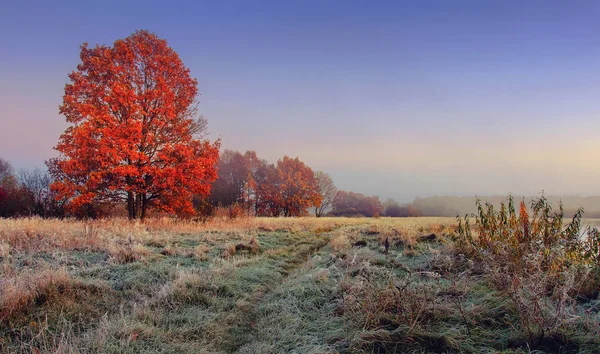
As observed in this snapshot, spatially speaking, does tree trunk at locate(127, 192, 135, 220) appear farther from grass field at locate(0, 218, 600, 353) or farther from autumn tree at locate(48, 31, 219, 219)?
grass field at locate(0, 218, 600, 353)

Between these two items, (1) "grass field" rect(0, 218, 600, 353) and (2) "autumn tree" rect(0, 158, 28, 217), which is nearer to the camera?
(1) "grass field" rect(0, 218, 600, 353)

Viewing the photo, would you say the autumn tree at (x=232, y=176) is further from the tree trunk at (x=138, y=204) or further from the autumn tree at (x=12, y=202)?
the tree trunk at (x=138, y=204)

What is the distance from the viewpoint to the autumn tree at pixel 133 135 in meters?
15.2

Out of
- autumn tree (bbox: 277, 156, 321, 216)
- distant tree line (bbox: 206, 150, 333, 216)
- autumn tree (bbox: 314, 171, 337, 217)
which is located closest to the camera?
distant tree line (bbox: 206, 150, 333, 216)

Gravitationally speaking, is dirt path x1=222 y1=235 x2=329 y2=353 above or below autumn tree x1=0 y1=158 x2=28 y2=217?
below

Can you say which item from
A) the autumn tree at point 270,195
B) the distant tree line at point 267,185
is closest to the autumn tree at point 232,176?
the distant tree line at point 267,185

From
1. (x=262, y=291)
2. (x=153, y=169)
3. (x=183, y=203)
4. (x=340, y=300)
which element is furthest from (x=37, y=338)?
(x=183, y=203)

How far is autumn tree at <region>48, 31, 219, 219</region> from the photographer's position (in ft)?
49.8

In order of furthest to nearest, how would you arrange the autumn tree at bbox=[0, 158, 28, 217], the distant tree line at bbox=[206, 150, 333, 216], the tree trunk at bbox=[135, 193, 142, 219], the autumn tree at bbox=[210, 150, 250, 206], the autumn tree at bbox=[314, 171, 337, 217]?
1. the autumn tree at bbox=[314, 171, 337, 217]
2. the distant tree line at bbox=[206, 150, 333, 216]
3. the autumn tree at bbox=[210, 150, 250, 206]
4. the autumn tree at bbox=[0, 158, 28, 217]
5. the tree trunk at bbox=[135, 193, 142, 219]

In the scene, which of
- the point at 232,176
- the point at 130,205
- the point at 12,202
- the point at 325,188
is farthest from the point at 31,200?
the point at 325,188

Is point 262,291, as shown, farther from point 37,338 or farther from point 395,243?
point 395,243

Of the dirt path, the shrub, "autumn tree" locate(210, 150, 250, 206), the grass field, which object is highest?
"autumn tree" locate(210, 150, 250, 206)

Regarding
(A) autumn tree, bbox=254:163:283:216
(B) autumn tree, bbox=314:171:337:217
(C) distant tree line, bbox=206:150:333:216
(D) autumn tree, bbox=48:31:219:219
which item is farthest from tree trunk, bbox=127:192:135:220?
(B) autumn tree, bbox=314:171:337:217

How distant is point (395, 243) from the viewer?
11055mm
